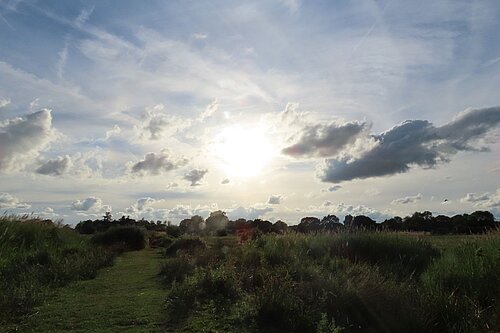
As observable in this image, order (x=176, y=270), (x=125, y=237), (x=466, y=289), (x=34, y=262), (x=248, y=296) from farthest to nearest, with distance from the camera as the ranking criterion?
(x=125, y=237) < (x=34, y=262) < (x=176, y=270) < (x=466, y=289) < (x=248, y=296)

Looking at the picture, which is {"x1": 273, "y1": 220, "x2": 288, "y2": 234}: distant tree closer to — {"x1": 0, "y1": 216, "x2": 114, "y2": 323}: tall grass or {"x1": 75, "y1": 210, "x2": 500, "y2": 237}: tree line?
{"x1": 75, "y1": 210, "x2": 500, "y2": 237}: tree line

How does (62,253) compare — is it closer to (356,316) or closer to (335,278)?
(335,278)

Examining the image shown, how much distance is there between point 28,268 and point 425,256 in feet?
45.0

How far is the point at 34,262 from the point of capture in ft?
49.8

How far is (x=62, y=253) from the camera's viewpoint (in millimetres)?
18344

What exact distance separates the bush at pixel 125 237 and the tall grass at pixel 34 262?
24.1ft

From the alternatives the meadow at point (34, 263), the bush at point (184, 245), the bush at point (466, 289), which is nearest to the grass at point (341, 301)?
the bush at point (466, 289)

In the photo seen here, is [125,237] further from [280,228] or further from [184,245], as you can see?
[280,228]

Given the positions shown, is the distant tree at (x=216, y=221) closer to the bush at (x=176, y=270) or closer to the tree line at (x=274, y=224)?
the tree line at (x=274, y=224)

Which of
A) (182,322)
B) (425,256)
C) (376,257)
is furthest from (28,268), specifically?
(425,256)

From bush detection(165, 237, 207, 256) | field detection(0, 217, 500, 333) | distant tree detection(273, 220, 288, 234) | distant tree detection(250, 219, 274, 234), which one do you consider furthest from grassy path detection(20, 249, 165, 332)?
distant tree detection(250, 219, 274, 234)

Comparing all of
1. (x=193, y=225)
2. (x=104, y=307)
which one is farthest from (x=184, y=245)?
(x=193, y=225)

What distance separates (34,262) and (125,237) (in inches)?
676

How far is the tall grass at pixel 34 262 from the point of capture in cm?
978
